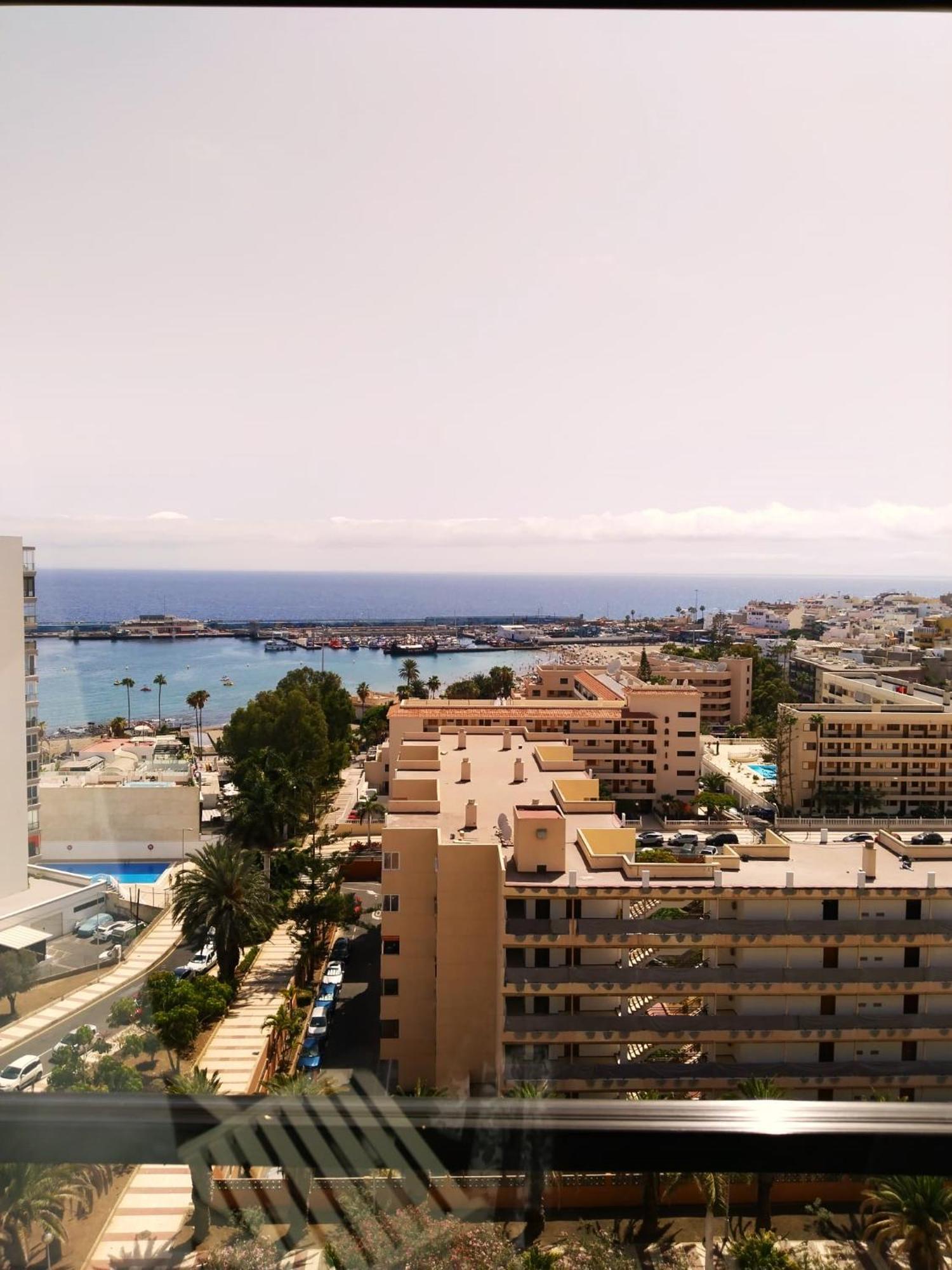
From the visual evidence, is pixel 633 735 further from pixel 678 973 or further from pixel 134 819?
pixel 678 973

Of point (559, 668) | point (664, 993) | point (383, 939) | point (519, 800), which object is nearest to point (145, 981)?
point (383, 939)

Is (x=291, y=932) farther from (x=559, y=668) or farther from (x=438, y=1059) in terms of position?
(x=559, y=668)

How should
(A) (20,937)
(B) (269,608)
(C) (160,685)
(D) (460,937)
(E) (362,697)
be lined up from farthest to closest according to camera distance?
1. (B) (269,608)
2. (E) (362,697)
3. (C) (160,685)
4. (D) (460,937)
5. (A) (20,937)

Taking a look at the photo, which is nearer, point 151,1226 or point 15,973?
point 151,1226

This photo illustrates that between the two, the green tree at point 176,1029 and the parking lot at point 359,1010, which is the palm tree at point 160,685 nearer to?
the parking lot at point 359,1010

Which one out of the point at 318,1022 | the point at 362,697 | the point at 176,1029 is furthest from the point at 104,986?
the point at 362,697

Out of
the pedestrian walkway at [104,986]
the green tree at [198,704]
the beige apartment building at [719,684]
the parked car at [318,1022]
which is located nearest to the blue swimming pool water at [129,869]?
the pedestrian walkway at [104,986]
